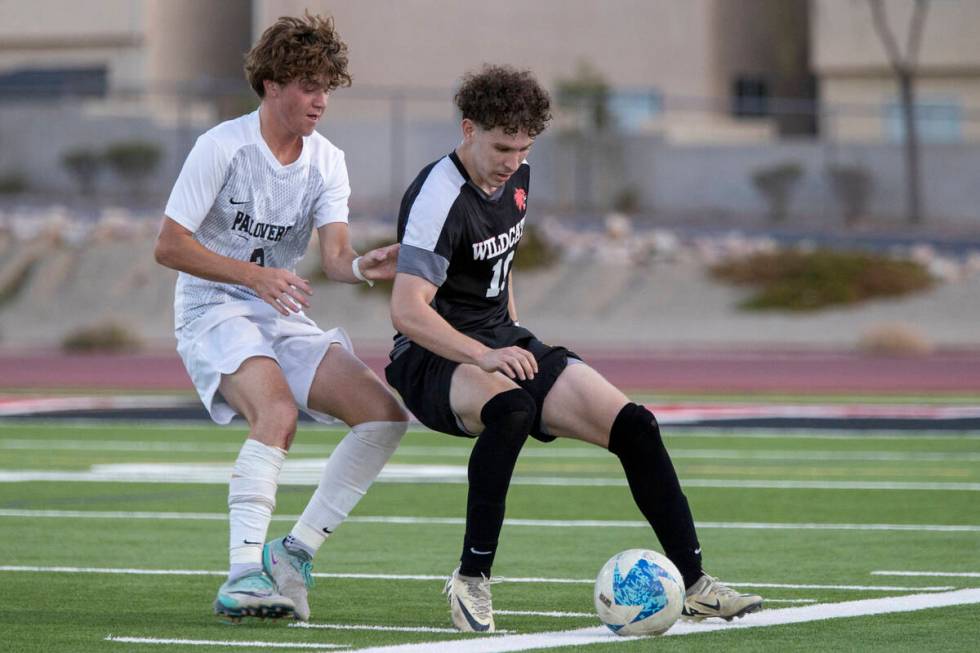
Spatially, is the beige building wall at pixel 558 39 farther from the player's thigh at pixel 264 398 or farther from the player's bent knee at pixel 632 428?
the player's bent knee at pixel 632 428

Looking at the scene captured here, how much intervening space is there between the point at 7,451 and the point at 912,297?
67.1 ft

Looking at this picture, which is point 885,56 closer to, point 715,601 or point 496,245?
point 496,245

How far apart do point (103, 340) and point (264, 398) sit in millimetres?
24454

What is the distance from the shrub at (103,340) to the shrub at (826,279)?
1053cm

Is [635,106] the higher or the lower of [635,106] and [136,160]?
the higher

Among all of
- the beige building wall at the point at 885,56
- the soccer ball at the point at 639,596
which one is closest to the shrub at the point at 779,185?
the beige building wall at the point at 885,56

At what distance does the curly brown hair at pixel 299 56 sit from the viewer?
7.25 meters

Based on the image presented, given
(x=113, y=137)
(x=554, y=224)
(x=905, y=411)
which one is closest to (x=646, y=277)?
(x=554, y=224)

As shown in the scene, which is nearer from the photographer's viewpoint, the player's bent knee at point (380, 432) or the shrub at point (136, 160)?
the player's bent knee at point (380, 432)

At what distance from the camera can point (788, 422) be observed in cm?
1792

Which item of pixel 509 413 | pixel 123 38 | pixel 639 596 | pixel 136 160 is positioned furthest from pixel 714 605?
pixel 123 38

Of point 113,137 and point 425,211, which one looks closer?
point 425,211

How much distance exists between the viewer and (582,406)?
7.05 m

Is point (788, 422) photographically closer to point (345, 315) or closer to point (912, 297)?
point (912, 297)
